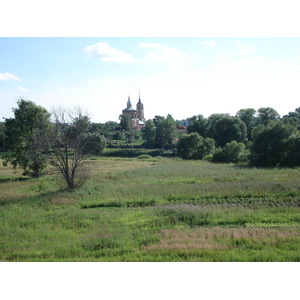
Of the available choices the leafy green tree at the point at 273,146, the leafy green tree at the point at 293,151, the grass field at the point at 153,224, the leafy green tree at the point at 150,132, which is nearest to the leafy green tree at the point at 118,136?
Answer: the leafy green tree at the point at 150,132

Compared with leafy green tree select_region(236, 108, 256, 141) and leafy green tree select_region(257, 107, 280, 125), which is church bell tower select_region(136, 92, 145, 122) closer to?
leafy green tree select_region(236, 108, 256, 141)

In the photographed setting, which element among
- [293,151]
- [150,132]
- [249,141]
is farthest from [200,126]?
[293,151]

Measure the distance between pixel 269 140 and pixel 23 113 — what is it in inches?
1068

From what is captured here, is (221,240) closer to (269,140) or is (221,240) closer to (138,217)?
(138,217)

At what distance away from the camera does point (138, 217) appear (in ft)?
40.4

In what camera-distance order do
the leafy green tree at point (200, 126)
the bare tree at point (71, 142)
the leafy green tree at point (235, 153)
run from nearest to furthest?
1. the bare tree at point (71, 142)
2. the leafy green tree at point (235, 153)
3. the leafy green tree at point (200, 126)

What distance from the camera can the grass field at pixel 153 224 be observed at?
27.3 feet

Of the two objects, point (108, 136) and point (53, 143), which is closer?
point (53, 143)

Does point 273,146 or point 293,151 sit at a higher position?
point 273,146

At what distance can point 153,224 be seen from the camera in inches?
442

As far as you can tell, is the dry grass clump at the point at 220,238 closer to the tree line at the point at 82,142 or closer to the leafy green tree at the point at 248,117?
the tree line at the point at 82,142

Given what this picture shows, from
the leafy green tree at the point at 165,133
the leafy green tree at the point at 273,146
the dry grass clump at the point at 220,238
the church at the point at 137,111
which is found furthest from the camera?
the church at the point at 137,111

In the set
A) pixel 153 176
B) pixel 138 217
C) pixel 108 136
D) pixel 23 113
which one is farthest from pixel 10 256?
pixel 108 136

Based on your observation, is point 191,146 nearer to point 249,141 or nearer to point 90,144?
point 249,141
